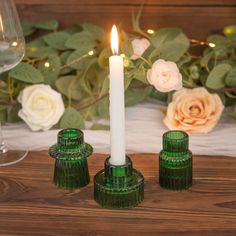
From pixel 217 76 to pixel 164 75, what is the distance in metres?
0.16

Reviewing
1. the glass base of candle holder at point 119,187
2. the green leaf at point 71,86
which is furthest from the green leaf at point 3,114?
the glass base of candle holder at point 119,187

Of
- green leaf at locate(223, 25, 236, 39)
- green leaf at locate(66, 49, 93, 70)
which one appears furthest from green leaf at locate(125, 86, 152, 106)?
green leaf at locate(223, 25, 236, 39)

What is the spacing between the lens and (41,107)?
41.8 inches

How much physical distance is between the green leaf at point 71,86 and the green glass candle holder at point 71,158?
0.92ft

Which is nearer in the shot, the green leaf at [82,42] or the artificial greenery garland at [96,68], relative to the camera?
the artificial greenery garland at [96,68]

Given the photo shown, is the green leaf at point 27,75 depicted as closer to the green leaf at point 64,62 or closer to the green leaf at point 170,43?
the green leaf at point 64,62

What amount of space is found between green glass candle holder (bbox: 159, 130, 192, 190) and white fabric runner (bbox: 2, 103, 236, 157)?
0.13 meters

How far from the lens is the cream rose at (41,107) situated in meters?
1.06

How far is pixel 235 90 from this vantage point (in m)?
1.08

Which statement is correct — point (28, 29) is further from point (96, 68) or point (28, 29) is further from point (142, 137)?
point (142, 137)

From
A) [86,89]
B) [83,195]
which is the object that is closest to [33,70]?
[86,89]

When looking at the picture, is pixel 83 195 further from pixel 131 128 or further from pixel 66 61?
pixel 66 61

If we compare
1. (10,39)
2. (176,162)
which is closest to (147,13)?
(10,39)

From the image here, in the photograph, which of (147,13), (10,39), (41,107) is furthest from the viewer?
(147,13)
